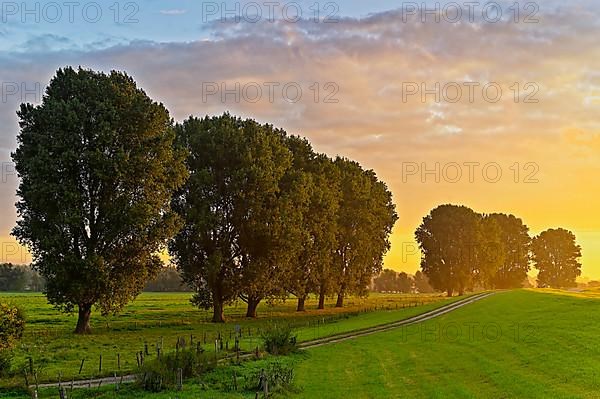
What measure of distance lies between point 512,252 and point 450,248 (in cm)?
4276

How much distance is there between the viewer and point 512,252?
16612 centimetres

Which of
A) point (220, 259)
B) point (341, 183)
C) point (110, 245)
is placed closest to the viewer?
point (110, 245)

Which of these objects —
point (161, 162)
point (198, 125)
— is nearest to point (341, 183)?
point (198, 125)

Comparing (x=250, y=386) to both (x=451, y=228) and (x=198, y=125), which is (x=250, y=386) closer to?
(x=198, y=125)

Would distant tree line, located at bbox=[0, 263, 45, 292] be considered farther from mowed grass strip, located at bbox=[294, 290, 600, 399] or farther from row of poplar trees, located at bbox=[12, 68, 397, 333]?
mowed grass strip, located at bbox=[294, 290, 600, 399]

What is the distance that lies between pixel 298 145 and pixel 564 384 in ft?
208

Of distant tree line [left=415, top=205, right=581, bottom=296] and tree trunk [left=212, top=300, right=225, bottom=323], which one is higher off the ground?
distant tree line [left=415, top=205, right=581, bottom=296]

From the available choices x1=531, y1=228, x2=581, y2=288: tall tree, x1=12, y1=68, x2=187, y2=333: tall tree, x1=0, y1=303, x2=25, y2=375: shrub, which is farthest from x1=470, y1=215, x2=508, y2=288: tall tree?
x1=0, y1=303, x2=25, y2=375: shrub

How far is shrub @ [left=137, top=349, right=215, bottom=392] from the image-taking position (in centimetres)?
2564

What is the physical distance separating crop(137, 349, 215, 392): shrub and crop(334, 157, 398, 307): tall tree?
Result: 196 feet

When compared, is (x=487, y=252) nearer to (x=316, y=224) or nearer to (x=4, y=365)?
(x=316, y=224)

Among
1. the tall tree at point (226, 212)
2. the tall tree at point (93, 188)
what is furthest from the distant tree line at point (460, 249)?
the tall tree at point (93, 188)

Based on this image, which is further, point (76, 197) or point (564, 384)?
point (76, 197)

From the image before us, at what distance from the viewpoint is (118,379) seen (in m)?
A: 28.1
